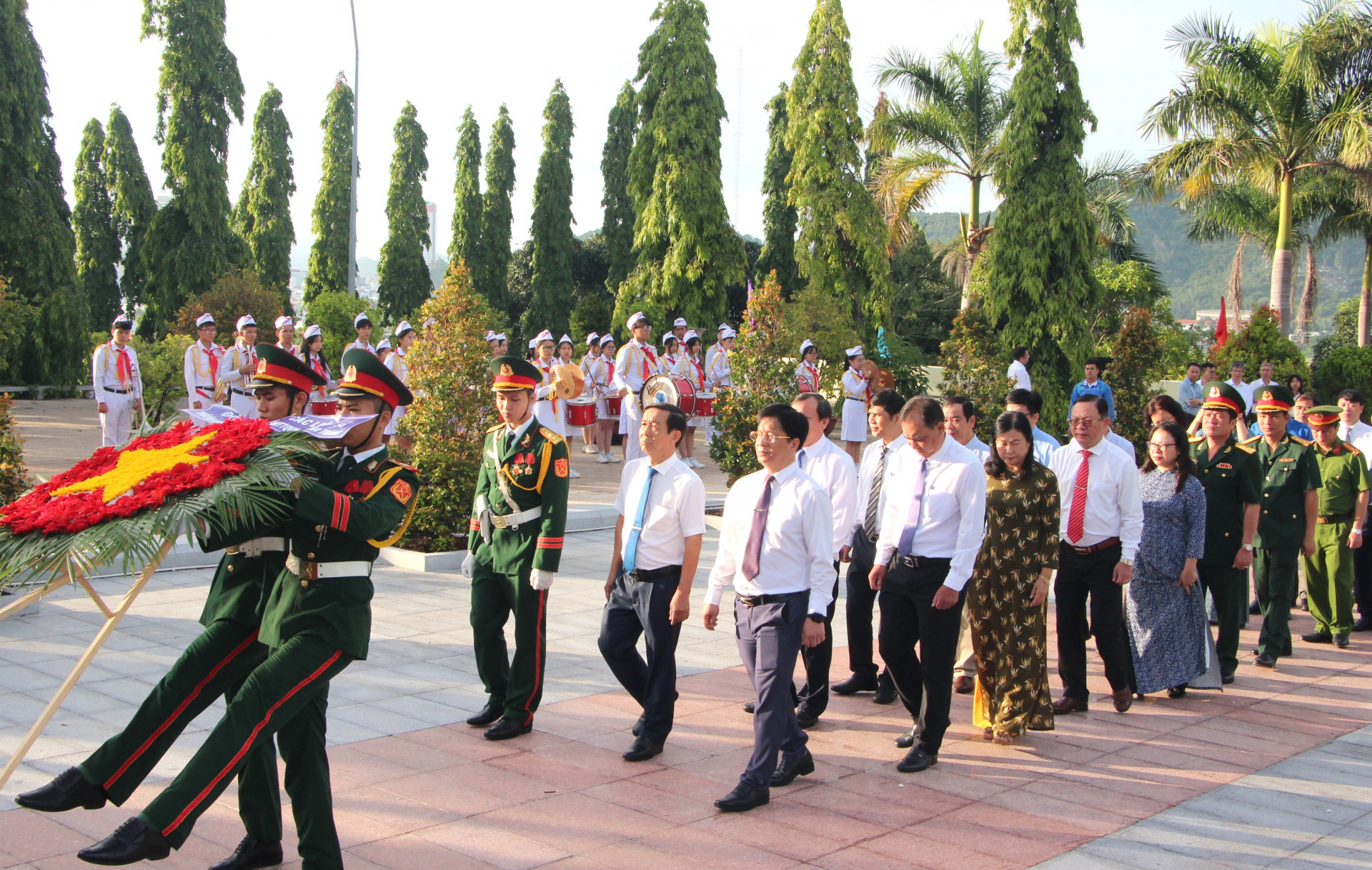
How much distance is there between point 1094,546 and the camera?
670 centimetres

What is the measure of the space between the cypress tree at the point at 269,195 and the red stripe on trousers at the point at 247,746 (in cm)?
4281

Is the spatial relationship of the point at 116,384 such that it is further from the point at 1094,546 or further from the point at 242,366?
the point at 1094,546

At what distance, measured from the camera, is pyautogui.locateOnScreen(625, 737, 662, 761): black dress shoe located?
563cm

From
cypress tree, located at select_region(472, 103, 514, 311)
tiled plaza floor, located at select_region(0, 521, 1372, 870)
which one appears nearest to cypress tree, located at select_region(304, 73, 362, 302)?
cypress tree, located at select_region(472, 103, 514, 311)

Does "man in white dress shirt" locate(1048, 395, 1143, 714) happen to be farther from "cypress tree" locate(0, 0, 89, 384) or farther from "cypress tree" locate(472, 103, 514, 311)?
"cypress tree" locate(472, 103, 514, 311)

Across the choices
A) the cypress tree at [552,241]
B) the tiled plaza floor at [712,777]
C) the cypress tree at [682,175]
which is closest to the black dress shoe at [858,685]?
the tiled plaza floor at [712,777]

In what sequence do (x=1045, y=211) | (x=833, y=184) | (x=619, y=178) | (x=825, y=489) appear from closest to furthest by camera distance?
(x=825, y=489) → (x=1045, y=211) → (x=833, y=184) → (x=619, y=178)

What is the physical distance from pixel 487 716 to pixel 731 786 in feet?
4.75

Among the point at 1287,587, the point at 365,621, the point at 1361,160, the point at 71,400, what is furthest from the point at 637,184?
the point at 365,621

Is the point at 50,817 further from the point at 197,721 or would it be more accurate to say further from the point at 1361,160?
the point at 1361,160

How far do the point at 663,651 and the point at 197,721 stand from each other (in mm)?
2428

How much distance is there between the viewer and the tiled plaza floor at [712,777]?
15.1 ft

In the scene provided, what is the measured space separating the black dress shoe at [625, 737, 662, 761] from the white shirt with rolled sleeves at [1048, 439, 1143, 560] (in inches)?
103

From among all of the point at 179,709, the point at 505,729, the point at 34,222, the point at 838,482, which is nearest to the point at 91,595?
the point at 179,709
